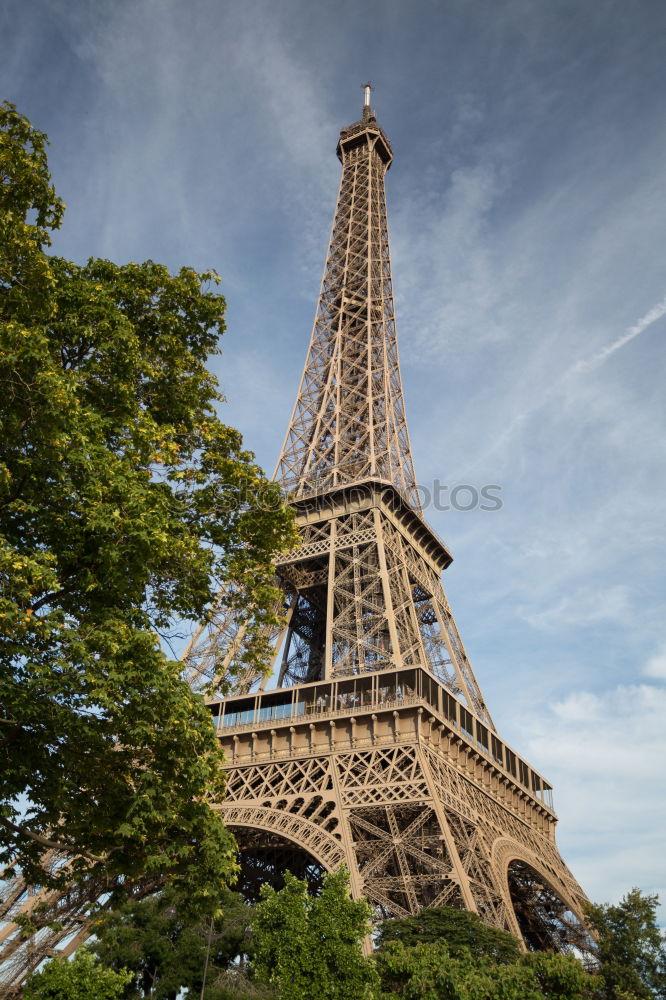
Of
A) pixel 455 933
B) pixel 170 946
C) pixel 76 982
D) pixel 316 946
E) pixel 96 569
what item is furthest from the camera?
pixel 170 946

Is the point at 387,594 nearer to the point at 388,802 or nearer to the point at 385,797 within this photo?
the point at 385,797

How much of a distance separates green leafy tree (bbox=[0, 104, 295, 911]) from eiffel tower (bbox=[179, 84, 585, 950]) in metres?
2.12

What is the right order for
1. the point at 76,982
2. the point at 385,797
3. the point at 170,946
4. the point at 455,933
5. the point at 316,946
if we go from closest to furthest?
the point at 316,946 → the point at 76,982 → the point at 455,933 → the point at 385,797 → the point at 170,946

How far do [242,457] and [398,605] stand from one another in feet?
72.4

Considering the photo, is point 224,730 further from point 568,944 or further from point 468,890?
point 568,944

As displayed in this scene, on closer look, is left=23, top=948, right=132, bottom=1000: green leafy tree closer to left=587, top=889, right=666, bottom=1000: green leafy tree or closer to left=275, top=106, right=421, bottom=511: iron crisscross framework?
left=587, top=889, right=666, bottom=1000: green leafy tree

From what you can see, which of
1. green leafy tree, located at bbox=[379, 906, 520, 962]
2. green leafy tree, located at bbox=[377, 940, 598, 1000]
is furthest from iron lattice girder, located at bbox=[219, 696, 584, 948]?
green leafy tree, located at bbox=[377, 940, 598, 1000]

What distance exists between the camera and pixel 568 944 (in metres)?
35.2

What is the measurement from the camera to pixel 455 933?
21.8 meters

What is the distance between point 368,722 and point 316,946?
1306cm

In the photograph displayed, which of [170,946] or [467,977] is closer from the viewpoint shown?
[467,977]

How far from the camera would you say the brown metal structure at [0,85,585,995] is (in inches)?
1014

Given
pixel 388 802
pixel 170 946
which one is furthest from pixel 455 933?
pixel 170 946

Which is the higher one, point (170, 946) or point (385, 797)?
point (385, 797)
